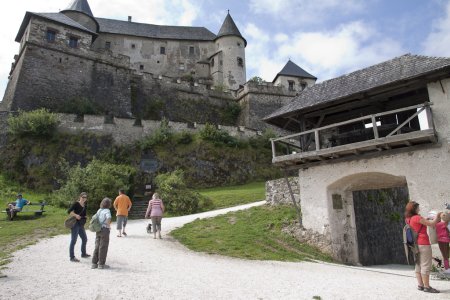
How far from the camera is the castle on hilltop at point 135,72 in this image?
100 feet

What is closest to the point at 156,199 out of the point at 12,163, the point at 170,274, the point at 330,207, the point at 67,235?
the point at 67,235

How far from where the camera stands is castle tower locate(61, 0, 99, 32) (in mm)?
39594

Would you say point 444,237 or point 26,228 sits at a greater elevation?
point 26,228

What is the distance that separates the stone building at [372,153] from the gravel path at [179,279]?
322cm

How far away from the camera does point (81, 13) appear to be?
40094 mm

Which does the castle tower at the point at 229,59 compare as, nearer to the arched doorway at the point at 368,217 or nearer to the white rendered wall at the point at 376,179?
the arched doorway at the point at 368,217

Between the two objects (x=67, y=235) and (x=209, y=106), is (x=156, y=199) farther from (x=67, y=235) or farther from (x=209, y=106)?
(x=209, y=106)

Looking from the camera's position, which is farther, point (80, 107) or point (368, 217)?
point (80, 107)

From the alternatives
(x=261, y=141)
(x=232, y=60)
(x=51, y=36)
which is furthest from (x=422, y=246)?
(x=232, y=60)

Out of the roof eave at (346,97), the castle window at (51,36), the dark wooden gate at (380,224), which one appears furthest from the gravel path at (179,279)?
the castle window at (51,36)

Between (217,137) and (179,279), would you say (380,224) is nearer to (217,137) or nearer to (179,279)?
(179,279)

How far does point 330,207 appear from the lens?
12.7 meters

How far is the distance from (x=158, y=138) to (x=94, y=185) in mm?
9341

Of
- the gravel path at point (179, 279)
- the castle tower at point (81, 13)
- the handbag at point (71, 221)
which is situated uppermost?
the castle tower at point (81, 13)
